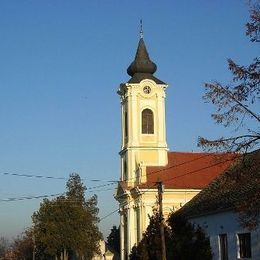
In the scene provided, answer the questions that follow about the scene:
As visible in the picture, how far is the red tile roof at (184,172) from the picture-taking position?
2562 inches

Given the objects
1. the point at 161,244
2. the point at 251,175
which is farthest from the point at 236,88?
the point at 161,244

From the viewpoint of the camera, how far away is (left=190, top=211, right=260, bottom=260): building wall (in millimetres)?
31641

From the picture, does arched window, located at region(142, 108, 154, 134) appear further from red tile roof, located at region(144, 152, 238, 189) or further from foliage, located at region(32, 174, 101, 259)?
foliage, located at region(32, 174, 101, 259)

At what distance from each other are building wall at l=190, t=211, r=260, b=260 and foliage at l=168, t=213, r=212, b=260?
1007 millimetres

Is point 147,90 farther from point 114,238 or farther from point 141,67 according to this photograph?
point 114,238

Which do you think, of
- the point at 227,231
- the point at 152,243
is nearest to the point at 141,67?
the point at 152,243

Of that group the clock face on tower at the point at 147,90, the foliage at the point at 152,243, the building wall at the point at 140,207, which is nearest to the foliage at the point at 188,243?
the foliage at the point at 152,243

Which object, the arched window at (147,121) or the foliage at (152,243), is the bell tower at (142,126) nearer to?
the arched window at (147,121)

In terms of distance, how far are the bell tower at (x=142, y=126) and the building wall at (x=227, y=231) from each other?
29848 mm

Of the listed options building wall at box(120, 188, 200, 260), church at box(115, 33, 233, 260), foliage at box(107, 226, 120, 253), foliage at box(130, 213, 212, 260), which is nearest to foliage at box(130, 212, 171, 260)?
foliage at box(130, 213, 212, 260)

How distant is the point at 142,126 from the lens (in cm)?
6844

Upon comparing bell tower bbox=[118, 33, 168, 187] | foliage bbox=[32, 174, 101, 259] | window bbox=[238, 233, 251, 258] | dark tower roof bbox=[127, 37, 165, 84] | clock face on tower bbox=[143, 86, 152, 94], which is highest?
dark tower roof bbox=[127, 37, 165, 84]

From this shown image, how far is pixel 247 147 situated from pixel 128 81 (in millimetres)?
52321

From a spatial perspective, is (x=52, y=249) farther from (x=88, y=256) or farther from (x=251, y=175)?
(x=251, y=175)
